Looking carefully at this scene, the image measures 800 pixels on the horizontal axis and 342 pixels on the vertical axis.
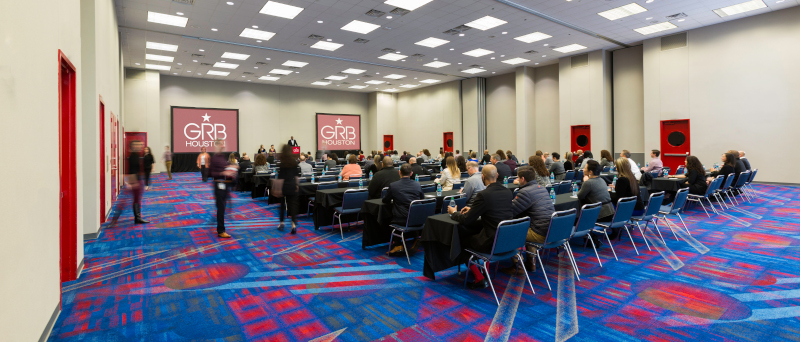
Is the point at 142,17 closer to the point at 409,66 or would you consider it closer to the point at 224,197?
the point at 224,197

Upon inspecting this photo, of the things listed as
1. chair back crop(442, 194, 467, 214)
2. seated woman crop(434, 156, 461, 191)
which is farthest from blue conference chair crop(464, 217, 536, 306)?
seated woman crop(434, 156, 461, 191)

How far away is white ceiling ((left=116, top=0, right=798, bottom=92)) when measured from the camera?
9.86 m

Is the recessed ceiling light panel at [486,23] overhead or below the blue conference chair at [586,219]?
overhead

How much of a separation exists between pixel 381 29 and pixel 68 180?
Result: 30.9ft

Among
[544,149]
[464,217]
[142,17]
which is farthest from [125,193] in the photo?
[544,149]

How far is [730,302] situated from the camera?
133 inches

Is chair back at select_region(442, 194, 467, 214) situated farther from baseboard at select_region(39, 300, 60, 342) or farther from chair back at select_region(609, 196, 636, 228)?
baseboard at select_region(39, 300, 60, 342)

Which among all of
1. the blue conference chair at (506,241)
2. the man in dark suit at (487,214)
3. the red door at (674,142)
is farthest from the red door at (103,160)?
the red door at (674,142)

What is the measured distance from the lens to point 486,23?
1131 cm

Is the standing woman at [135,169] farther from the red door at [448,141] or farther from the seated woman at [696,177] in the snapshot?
the red door at [448,141]

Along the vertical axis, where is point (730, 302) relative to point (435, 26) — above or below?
below

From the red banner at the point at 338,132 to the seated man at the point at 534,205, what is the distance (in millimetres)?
19211

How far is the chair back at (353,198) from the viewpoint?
5941 millimetres

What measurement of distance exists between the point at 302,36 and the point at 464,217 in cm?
1052
